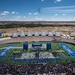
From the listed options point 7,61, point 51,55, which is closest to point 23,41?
point 51,55

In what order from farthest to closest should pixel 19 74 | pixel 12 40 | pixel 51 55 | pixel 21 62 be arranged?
pixel 12 40 < pixel 51 55 < pixel 21 62 < pixel 19 74

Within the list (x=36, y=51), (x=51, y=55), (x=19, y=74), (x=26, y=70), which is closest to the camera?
(x=19, y=74)

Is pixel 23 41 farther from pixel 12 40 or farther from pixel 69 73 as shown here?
pixel 69 73

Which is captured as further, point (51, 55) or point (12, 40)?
point (12, 40)

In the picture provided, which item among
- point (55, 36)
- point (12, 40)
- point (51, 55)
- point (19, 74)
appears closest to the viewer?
point (19, 74)

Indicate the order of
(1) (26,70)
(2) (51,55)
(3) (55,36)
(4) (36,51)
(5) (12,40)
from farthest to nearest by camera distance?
(3) (55,36), (5) (12,40), (4) (36,51), (2) (51,55), (1) (26,70)

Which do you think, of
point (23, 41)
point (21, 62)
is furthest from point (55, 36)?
point (21, 62)

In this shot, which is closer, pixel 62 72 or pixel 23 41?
pixel 62 72

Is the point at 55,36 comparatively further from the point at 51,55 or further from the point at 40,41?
the point at 51,55
